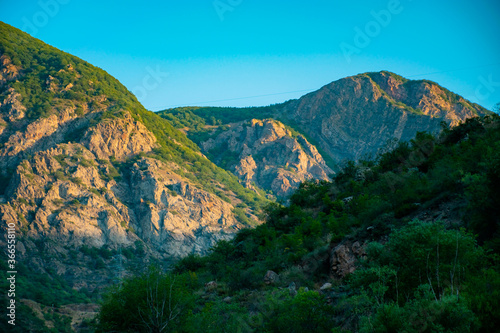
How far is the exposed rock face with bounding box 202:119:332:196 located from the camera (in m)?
142

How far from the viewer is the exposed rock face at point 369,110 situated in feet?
518

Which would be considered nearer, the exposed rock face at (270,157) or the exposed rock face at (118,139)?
the exposed rock face at (118,139)

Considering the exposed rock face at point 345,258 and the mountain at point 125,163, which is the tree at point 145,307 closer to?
the exposed rock face at point 345,258

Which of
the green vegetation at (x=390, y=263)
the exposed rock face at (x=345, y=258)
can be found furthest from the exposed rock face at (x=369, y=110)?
the exposed rock face at (x=345, y=258)

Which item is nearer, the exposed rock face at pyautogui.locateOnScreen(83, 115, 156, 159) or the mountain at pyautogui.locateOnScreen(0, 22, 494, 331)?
the mountain at pyautogui.locateOnScreen(0, 22, 494, 331)

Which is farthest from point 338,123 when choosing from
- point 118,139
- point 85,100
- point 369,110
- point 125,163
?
point 85,100

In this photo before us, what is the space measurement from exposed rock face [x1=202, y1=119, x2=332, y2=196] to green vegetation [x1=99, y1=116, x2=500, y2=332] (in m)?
103

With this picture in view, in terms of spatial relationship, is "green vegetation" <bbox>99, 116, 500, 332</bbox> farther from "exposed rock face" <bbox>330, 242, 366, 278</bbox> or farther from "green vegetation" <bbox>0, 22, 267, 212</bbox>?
"green vegetation" <bbox>0, 22, 267, 212</bbox>

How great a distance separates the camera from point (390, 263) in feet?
43.1

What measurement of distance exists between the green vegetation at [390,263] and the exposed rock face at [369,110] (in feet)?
418

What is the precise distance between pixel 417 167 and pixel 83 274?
209ft

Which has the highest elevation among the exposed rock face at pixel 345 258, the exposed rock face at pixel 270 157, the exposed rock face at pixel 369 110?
the exposed rock face at pixel 369 110

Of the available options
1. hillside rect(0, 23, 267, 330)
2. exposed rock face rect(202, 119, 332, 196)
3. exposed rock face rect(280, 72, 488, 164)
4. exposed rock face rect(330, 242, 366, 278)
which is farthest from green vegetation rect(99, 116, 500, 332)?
exposed rock face rect(280, 72, 488, 164)

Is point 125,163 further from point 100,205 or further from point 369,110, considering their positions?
point 369,110
